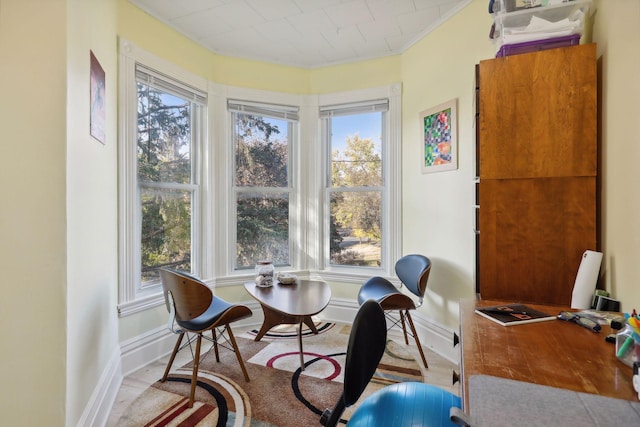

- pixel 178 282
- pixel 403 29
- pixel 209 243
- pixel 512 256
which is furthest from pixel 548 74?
pixel 209 243

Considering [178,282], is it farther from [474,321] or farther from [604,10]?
[604,10]

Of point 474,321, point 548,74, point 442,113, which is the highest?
point 442,113

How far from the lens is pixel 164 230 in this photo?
9.11 feet

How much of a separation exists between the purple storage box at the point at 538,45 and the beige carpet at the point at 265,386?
6.86ft

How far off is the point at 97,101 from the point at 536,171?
91.2 inches

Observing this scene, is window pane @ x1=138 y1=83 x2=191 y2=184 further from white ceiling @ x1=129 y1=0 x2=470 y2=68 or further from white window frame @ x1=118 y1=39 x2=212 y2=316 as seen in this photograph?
white ceiling @ x1=129 y1=0 x2=470 y2=68

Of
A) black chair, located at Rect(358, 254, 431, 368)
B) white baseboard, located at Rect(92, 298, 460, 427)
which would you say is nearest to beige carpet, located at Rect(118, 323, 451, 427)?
white baseboard, located at Rect(92, 298, 460, 427)

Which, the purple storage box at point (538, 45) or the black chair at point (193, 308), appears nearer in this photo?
the purple storage box at point (538, 45)

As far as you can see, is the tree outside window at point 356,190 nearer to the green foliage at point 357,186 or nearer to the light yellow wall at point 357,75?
the green foliage at point 357,186

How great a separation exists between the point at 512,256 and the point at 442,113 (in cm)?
151

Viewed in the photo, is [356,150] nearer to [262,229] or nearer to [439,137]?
[439,137]

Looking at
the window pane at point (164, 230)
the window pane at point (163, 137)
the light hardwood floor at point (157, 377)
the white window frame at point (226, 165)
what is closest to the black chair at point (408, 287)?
the light hardwood floor at point (157, 377)

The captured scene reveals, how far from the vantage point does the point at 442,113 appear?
2705mm

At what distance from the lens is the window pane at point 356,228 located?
11.2 feet
